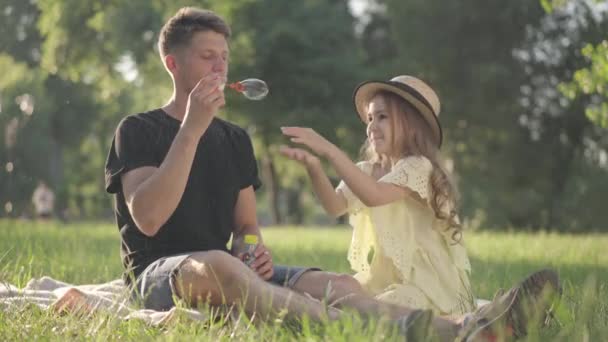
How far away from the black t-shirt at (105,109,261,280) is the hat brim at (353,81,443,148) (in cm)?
79

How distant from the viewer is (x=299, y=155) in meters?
3.76

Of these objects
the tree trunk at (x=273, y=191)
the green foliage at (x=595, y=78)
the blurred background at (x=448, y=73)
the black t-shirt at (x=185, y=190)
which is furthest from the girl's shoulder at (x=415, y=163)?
the tree trunk at (x=273, y=191)

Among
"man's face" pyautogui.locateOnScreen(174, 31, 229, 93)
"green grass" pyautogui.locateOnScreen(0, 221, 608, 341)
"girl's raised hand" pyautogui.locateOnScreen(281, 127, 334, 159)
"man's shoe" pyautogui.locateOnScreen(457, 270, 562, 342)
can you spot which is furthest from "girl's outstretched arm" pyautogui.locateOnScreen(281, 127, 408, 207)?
"man's shoe" pyautogui.locateOnScreen(457, 270, 562, 342)

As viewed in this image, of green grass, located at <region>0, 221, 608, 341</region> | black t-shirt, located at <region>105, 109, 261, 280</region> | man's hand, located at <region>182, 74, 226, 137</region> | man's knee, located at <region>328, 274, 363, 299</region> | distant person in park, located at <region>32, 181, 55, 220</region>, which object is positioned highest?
man's hand, located at <region>182, 74, 226, 137</region>

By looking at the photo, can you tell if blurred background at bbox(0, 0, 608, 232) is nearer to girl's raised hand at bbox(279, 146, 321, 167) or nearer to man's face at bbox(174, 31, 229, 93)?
man's face at bbox(174, 31, 229, 93)

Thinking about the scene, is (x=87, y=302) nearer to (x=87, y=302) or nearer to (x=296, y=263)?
(x=87, y=302)

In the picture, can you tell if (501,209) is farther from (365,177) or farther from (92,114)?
(365,177)

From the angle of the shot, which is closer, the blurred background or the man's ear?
the man's ear

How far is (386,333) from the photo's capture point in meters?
3.04

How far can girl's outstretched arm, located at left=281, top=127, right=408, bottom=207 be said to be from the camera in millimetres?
3762

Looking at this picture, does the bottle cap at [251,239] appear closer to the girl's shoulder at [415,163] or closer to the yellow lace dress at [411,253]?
the yellow lace dress at [411,253]

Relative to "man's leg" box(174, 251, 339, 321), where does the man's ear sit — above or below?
above

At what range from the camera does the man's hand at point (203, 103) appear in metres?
3.61

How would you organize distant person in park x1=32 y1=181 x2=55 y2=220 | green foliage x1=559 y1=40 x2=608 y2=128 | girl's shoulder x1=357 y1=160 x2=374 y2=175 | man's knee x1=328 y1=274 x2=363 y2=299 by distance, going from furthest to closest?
1. distant person in park x1=32 y1=181 x2=55 y2=220
2. green foliage x1=559 y1=40 x2=608 y2=128
3. girl's shoulder x1=357 y1=160 x2=374 y2=175
4. man's knee x1=328 y1=274 x2=363 y2=299
